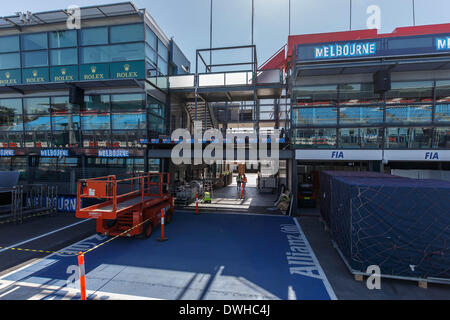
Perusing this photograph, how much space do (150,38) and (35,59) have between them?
9.32 m

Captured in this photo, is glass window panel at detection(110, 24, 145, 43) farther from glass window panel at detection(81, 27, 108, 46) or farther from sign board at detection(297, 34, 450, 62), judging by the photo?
sign board at detection(297, 34, 450, 62)

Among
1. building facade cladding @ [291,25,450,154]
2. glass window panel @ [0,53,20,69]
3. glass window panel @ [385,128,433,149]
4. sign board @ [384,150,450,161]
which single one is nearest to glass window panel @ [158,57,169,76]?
building facade cladding @ [291,25,450,154]

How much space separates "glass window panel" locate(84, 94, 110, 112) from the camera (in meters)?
17.0

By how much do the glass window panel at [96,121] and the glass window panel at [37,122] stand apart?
306 centimetres

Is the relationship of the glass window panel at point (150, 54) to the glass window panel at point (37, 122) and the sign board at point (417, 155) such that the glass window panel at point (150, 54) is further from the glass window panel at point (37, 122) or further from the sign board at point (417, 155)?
the sign board at point (417, 155)

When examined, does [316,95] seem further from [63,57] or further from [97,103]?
[63,57]

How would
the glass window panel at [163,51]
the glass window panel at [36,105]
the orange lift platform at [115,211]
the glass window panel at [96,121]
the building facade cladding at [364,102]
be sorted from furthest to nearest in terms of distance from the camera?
the glass window panel at [163,51], the glass window panel at [36,105], the glass window panel at [96,121], the building facade cladding at [364,102], the orange lift platform at [115,211]

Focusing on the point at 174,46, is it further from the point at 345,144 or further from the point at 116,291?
the point at 116,291

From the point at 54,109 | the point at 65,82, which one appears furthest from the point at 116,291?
the point at 54,109

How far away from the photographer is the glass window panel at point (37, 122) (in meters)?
17.4

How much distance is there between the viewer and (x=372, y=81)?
13.9 meters

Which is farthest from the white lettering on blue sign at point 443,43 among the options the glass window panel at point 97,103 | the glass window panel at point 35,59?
the glass window panel at point 35,59

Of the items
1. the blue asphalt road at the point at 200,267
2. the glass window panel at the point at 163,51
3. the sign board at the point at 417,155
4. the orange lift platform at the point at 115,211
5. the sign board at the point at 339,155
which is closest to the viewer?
the blue asphalt road at the point at 200,267

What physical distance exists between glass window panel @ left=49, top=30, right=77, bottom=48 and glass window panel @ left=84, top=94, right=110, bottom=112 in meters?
4.04
